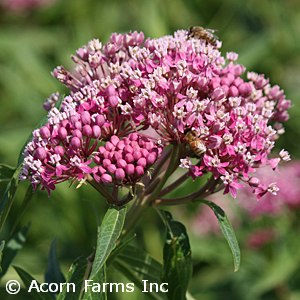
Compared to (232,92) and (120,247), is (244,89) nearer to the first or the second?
(232,92)

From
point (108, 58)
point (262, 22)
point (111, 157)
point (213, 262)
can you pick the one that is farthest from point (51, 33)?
point (111, 157)

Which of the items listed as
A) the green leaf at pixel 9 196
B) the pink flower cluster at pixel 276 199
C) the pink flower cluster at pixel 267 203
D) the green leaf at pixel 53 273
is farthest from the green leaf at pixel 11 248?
the pink flower cluster at pixel 276 199

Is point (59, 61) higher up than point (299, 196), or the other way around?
point (59, 61)

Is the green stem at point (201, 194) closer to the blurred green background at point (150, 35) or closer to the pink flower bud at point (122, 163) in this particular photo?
the pink flower bud at point (122, 163)

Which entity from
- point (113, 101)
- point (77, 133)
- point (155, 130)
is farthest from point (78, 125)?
point (155, 130)

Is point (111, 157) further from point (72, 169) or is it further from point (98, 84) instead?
point (98, 84)
